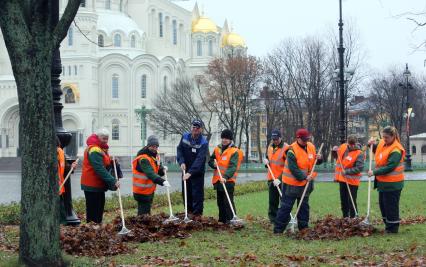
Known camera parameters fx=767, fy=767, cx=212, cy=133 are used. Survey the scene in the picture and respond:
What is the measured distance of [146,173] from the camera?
13.1 meters

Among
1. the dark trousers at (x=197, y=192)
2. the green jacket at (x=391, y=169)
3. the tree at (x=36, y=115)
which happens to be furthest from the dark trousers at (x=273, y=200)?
the tree at (x=36, y=115)

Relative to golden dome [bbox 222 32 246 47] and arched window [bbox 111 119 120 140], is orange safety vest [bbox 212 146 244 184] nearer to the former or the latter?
arched window [bbox 111 119 120 140]

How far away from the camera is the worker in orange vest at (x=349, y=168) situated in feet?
47.3

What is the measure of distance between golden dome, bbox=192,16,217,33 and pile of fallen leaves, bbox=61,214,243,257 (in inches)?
3161

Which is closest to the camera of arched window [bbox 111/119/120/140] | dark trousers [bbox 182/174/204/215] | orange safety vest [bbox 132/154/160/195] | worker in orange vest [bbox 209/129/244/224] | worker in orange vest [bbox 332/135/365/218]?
orange safety vest [bbox 132/154/160/195]

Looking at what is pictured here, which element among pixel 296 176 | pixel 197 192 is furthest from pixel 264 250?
pixel 197 192

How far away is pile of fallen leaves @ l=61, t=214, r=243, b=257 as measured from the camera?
33.8ft

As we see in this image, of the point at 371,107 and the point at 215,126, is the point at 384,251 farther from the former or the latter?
the point at 371,107

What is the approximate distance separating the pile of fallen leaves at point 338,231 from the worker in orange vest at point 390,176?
364 mm

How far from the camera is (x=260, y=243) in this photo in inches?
449

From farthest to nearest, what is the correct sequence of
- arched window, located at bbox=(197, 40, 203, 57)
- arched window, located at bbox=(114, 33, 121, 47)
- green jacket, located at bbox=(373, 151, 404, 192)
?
arched window, located at bbox=(197, 40, 203, 57), arched window, located at bbox=(114, 33, 121, 47), green jacket, located at bbox=(373, 151, 404, 192)

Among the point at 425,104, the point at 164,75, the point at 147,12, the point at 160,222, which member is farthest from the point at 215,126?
the point at 160,222

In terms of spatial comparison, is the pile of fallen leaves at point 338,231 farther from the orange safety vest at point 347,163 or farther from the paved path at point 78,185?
the paved path at point 78,185

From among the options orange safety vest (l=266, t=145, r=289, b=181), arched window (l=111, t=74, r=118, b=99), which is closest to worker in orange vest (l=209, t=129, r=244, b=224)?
orange safety vest (l=266, t=145, r=289, b=181)
